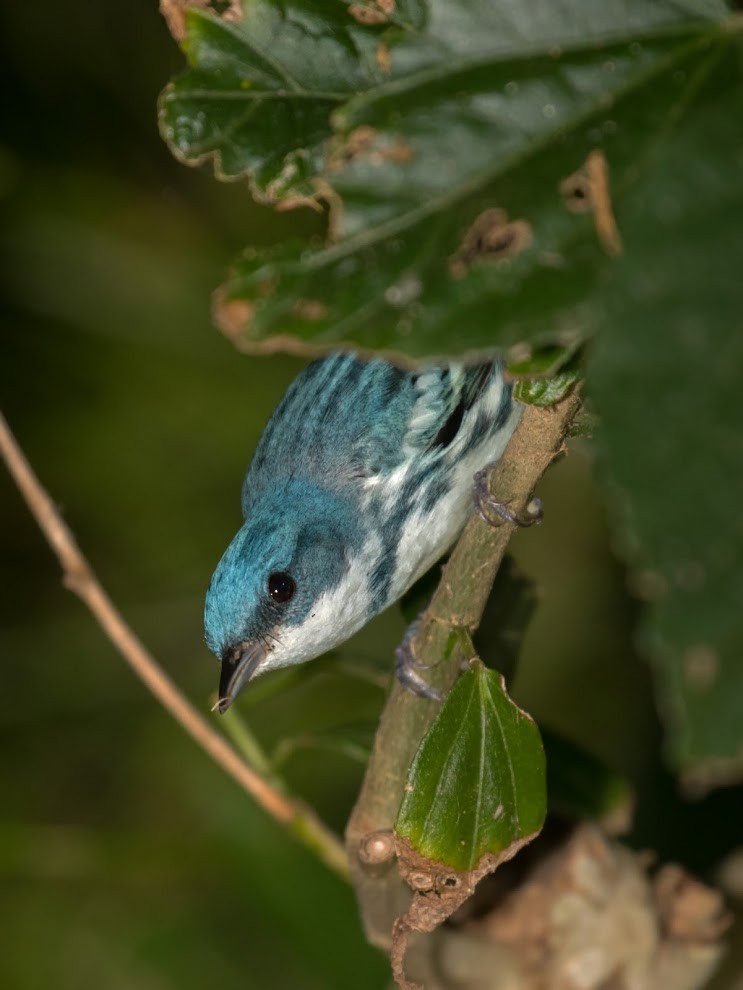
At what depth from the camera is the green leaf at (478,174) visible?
1183 millimetres

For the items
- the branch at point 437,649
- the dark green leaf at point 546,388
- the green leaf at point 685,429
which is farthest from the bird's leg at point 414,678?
the green leaf at point 685,429

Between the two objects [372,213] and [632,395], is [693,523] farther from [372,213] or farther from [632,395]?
[372,213]

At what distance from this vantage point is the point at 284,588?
260cm

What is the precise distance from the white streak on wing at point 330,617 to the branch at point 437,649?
66 centimetres

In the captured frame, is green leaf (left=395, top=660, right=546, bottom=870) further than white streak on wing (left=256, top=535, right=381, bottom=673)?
No

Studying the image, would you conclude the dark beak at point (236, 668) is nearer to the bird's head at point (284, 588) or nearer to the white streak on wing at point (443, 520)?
the bird's head at point (284, 588)

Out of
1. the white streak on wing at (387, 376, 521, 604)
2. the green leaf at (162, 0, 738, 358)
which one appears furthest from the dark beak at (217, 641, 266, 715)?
the green leaf at (162, 0, 738, 358)

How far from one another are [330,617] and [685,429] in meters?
1.74

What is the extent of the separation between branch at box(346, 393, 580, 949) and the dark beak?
529 millimetres

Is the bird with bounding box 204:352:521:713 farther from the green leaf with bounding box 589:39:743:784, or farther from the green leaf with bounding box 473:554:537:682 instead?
the green leaf with bounding box 589:39:743:784

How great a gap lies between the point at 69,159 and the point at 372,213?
3.52m

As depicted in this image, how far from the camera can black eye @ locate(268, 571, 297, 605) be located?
258 centimetres

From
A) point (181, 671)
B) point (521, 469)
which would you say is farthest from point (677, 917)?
point (181, 671)

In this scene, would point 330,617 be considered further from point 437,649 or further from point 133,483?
point 133,483
